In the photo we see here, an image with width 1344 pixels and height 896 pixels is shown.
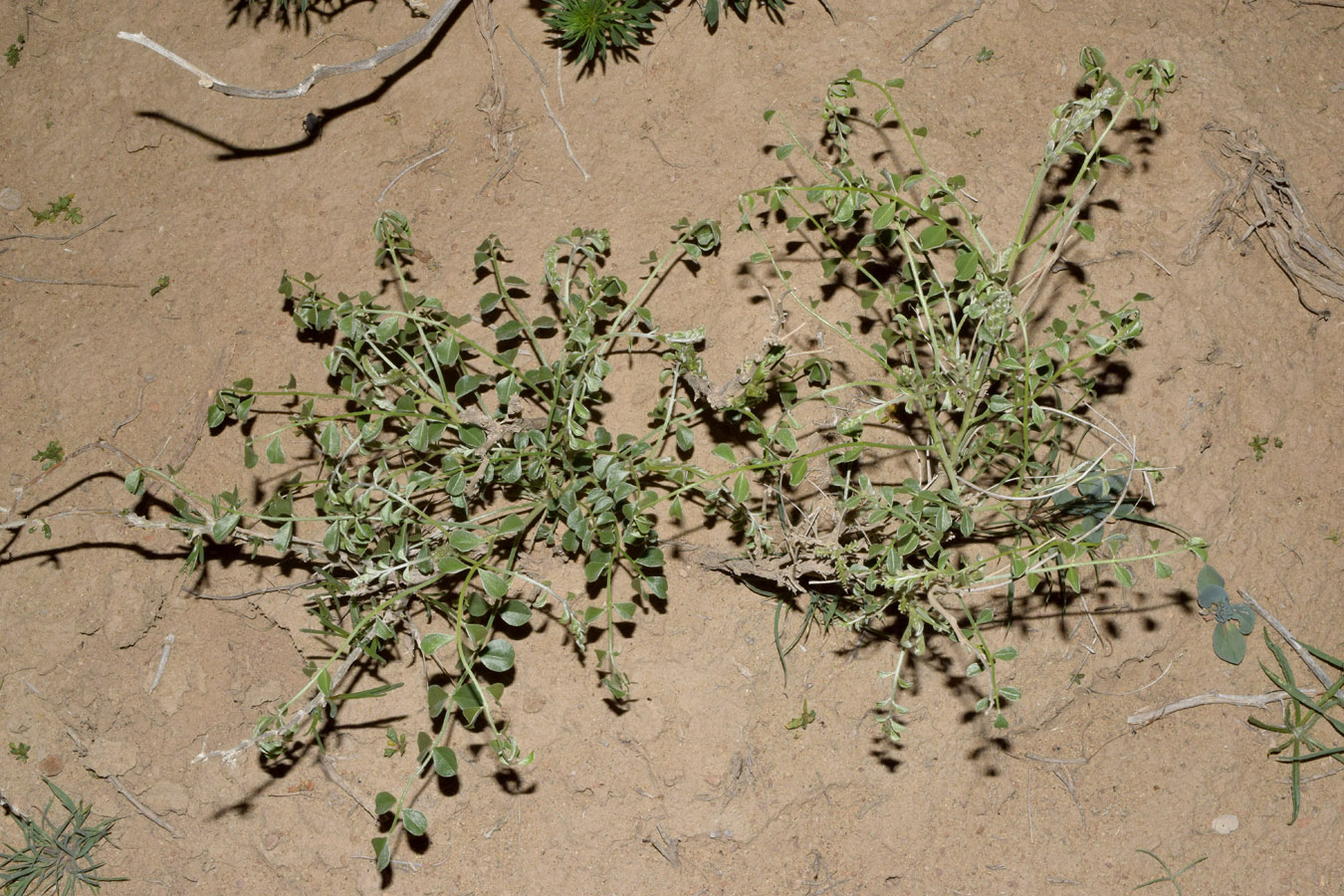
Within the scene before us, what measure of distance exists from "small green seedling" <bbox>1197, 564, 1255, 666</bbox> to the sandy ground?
0.04 metres

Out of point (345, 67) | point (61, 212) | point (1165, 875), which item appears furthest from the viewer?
point (61, 212)

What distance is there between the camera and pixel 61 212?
309cm

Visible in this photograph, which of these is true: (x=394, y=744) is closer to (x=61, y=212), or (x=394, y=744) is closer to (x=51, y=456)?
(x=51, y=456)

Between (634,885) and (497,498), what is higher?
(497,498)

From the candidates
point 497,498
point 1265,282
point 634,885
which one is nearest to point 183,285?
point 497,498

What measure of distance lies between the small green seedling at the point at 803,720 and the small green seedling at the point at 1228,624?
118 centimetres

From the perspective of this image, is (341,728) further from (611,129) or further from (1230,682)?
(1230,682)

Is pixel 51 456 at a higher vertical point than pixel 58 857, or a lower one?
higher

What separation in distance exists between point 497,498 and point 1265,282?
2378 millimetres

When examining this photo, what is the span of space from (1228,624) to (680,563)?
1.61 meters

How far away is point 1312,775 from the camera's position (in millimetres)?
2816

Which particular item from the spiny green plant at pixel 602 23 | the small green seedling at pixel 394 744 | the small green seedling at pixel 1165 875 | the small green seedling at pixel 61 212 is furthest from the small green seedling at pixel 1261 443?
the small green seedling at pixel 61 212

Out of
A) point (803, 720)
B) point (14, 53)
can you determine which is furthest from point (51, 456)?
point (803, 720)

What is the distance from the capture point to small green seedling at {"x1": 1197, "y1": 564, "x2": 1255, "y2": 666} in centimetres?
276
